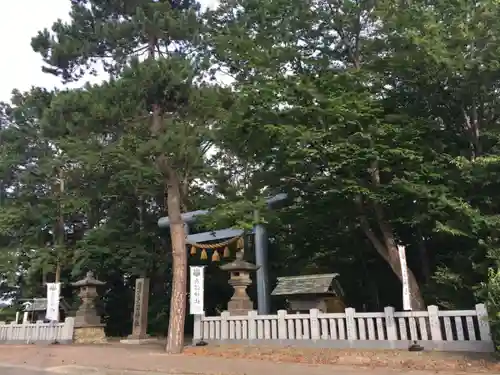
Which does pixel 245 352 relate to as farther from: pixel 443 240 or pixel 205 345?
pixel 443 240

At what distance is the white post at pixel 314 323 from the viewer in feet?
38.9

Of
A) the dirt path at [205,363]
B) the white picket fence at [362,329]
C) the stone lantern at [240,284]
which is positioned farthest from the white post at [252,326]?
the stone lantern at [240,284]

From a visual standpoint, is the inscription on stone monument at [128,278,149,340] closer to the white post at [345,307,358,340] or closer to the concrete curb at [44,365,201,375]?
the concrete curb at [44,365,201,375]

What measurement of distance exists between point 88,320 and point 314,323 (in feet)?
35.2

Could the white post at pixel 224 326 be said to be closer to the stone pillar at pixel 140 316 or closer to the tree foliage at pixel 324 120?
the tree foliage at pixel 324 120

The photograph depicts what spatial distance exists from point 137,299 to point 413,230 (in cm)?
1153

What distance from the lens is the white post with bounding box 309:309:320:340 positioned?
11859 millimetres

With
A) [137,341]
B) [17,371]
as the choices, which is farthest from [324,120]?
[137,341]

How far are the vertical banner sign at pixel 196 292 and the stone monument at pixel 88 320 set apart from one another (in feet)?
20.4

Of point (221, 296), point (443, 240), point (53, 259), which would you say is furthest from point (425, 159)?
point (53, 259)

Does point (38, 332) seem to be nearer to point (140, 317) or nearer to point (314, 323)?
point (140, 317)

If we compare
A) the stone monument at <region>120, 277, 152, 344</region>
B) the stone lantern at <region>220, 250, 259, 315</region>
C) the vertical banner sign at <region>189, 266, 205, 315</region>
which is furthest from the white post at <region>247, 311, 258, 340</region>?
the stone monument at <region>120, 277, 152, 344</region>

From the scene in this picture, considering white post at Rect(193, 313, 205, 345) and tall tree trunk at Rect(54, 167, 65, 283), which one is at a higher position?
tall tree trunk at Rect(54, 167, 65, 283)

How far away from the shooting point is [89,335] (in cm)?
1797
